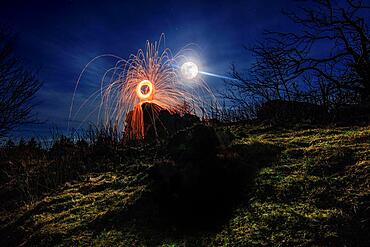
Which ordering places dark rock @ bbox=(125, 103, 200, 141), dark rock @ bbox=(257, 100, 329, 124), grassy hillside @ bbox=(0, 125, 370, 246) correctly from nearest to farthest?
grassy hillside @ bbox=(0, 125, 370, 246) < dark rock @ bbox=(257, 100, 329, 124) < dark rock @ bbox=(125, 103, 200, 141)

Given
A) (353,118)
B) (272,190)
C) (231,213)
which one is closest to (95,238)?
(231,213)

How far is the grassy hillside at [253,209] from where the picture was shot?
1.88 metres

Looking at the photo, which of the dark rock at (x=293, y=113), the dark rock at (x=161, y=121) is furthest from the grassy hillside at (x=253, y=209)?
the dark rock at (x=161, y=121)

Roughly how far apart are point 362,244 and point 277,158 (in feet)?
5.07

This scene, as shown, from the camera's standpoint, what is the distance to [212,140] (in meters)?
3.26

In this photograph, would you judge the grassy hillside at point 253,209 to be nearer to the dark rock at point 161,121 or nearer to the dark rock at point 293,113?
the dark rock at point 293,113

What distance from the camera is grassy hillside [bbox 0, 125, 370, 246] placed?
1.88 m

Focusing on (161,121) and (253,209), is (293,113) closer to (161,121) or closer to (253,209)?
(161,121)

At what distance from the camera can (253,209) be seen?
7.28 feet

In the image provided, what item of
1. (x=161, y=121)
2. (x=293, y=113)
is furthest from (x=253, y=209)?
(x=161, y=121)

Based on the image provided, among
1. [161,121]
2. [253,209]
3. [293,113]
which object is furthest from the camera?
[161,121]

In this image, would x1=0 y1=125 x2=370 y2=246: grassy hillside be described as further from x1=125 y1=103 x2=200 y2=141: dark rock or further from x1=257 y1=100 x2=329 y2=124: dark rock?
x1=125 y1=103 x2=200 y2=141: dark rock

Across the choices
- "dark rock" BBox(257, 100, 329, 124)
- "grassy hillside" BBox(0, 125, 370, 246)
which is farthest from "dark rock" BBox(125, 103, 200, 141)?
"grassy hillside" BBox(0, 125, 370, 246)

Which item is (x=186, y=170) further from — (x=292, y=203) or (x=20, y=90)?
(x=20, y=90)
